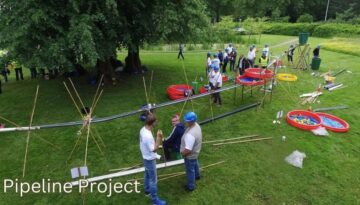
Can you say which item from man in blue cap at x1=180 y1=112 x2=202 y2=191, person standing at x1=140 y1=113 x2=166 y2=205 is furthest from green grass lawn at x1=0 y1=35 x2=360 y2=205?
man in blue cap at x1=180 y1=112 x2=202 y2=191

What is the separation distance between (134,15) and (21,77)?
10544 millimetres

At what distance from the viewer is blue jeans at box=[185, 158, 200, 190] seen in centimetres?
679

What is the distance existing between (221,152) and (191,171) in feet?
8.13

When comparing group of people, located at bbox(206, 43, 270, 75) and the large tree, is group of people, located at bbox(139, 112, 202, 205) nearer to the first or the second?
the large tree

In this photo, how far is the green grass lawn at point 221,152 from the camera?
23.6 feet

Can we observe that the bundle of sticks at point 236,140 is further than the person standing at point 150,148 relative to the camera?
Yes

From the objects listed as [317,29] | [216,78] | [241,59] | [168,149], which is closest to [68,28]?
[216,78]

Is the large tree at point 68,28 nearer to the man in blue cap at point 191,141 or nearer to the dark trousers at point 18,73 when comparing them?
the man in blue cap at point 191,141

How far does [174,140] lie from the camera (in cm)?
816

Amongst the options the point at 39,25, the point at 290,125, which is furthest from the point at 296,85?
the point at 39,25

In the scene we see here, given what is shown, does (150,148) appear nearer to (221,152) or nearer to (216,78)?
(221,152)

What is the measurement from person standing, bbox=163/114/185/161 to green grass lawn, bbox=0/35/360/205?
0.58m

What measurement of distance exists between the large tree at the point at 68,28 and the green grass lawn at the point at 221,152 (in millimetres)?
2686

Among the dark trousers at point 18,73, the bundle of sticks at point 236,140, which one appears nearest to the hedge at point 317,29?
the bundle of sticks at point 236,140
